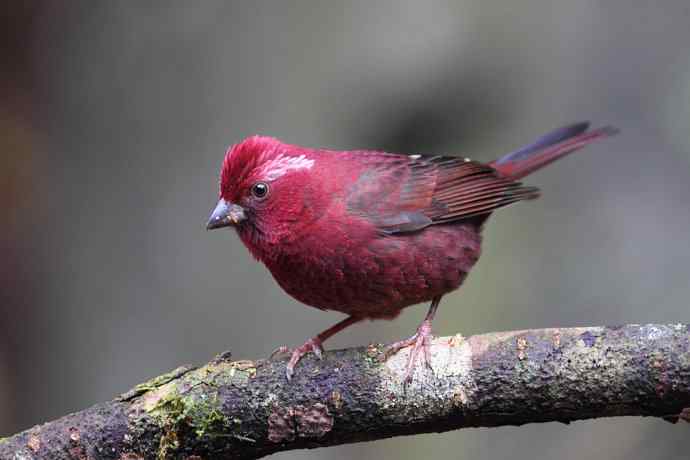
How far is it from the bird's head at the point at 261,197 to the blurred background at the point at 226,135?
80.4 inches

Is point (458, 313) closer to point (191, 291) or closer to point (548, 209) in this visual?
point (548, 209)

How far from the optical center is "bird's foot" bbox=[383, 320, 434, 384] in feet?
10.3

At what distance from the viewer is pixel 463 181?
14.6 feet

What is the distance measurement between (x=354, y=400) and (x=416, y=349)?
374 mm

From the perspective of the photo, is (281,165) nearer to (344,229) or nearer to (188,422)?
(344,229)

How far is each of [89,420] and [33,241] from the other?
3.37m

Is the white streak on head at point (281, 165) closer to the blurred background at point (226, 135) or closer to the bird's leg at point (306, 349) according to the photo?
the bird's leg at point (306, 349)

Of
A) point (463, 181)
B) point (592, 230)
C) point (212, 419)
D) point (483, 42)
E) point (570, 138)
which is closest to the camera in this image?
point (212, 419)

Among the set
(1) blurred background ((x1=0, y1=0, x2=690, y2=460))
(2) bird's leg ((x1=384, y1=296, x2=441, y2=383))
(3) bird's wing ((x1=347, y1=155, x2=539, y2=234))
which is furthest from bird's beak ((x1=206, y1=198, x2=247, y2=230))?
(1) blurred background ((x1=0, y1=0, x2=690, y2=460))

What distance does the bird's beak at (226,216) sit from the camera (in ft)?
12.5

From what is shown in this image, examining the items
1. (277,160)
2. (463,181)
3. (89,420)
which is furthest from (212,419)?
(463,181)

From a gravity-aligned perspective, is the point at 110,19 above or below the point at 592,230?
above

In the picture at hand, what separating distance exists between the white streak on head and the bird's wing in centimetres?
26

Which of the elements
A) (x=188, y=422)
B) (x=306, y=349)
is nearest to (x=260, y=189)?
(x=306, y=349)
